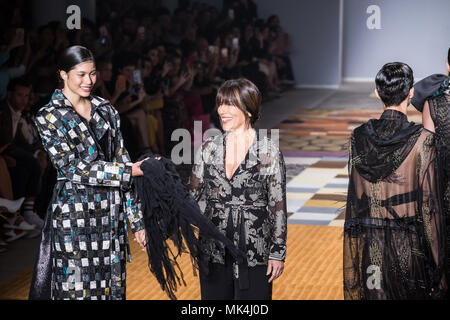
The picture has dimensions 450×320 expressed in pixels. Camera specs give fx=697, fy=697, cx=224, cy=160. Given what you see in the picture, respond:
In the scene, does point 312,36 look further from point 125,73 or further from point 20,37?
point 20,37

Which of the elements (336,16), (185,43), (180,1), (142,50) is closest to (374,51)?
(336,16)

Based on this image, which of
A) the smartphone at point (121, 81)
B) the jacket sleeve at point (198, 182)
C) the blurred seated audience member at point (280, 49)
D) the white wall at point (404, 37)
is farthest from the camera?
the blurred seated audience member at point (280, 49)

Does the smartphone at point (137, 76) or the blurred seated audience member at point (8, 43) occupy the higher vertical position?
the blurred seated audience member at point (8, 43)

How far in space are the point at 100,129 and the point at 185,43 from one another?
656 centimetres

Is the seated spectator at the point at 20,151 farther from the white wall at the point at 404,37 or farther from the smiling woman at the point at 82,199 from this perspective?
the white wall at the point at 404,37

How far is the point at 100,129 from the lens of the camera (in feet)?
8.76

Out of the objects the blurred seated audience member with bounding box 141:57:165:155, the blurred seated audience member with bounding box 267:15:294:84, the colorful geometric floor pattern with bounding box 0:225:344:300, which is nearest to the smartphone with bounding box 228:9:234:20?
the blurred seated audience member with bounding box 267:15:294:84

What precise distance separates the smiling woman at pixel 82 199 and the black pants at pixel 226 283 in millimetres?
345

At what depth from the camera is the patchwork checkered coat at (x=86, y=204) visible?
2.57 m

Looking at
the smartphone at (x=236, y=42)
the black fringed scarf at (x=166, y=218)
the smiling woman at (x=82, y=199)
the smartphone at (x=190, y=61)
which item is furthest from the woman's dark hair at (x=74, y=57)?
the smartphone at (x=236, y=42)

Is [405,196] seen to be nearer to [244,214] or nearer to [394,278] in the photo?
[394,278]

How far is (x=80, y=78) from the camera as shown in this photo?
8.54 feet

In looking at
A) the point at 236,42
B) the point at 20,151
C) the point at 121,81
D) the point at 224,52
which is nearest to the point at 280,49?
the point at 236,42

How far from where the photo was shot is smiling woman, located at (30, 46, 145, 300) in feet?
8.45
